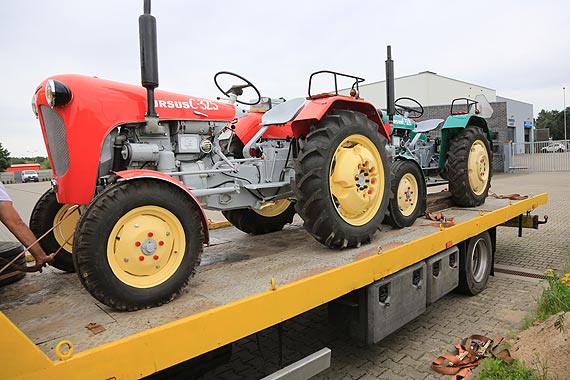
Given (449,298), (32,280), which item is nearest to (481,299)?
(449,298)

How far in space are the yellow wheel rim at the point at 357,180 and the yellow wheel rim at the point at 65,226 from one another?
194 centimetres

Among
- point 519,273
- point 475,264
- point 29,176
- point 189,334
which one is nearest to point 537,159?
point 519,273

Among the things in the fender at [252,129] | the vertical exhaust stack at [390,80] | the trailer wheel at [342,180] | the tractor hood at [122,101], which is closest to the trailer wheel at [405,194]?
the trailer wheel at [342,180]

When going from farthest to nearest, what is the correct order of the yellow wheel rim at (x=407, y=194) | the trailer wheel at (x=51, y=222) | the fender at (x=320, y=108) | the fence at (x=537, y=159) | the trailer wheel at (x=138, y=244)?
the fence at (x=537, y=159) < the yellow wheel rim at (x=407, y=194) < the fender at (x=320, y=108) < the trailer wheel at (x=51, y=222) < the trailer wheel at (x=138, y=244)

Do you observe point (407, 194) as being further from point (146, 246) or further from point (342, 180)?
point (146, 246)

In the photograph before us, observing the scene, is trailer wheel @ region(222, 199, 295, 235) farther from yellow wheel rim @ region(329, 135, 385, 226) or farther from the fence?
the fence

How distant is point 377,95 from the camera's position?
3122 cm

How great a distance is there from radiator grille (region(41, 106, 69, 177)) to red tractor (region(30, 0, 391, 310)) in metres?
0.01

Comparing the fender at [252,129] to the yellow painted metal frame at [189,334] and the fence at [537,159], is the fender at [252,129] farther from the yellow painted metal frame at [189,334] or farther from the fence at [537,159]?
the fence at [537,159]

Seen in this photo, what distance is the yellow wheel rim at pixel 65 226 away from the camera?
313cm

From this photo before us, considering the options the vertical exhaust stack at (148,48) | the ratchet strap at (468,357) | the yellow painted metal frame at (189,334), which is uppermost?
the vertical exhaust stack at (148,48)

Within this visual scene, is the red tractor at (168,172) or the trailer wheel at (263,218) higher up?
the red tractor at (168,172)

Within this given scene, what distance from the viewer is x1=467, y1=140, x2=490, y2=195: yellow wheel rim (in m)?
5.34

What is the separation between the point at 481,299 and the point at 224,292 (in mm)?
3389
